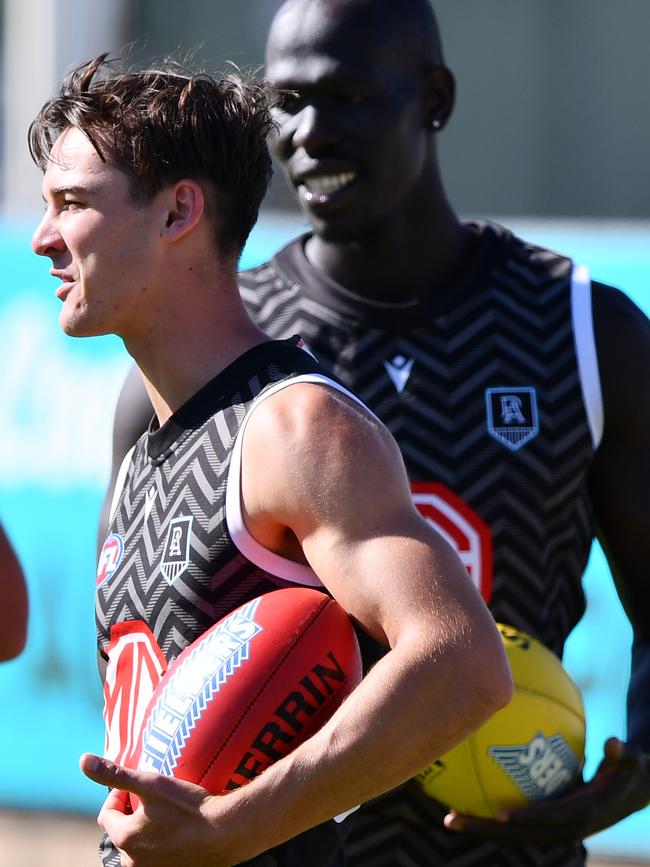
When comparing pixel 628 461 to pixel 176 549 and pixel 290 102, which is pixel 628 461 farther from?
pixel 176 549

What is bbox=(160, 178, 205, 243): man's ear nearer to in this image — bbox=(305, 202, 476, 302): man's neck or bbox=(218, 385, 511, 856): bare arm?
bbox=(218, 385, 511, 856): bare arm

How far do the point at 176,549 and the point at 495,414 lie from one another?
109cm

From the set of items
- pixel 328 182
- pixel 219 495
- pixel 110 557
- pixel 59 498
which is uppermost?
pixel 328 182

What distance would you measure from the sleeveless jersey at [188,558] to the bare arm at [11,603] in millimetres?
360

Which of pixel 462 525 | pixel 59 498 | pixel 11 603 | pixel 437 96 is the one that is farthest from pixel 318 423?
pixel 59 498

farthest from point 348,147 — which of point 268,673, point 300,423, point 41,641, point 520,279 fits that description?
point 41,641

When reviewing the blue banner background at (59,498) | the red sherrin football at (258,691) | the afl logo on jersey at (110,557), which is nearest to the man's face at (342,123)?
the afl logo on jersey at (110,557)

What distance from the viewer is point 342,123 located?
322 centimetres

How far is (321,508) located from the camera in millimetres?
2070

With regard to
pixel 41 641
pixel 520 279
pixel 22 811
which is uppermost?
pixel 520 279

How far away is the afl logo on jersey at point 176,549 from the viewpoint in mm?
2266

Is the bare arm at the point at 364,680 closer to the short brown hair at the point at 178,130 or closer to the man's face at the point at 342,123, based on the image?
the short brown hair at the point at 178,130

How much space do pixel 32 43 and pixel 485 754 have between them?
8.38 meters

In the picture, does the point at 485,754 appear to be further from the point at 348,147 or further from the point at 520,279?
the point at 348,147
